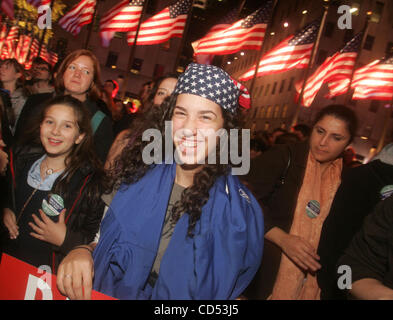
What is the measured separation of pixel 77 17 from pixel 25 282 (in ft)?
40.2

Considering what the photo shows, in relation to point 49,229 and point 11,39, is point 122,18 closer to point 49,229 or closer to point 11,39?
point 49,229

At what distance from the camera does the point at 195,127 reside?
195cm

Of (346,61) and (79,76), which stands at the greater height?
(346,61)

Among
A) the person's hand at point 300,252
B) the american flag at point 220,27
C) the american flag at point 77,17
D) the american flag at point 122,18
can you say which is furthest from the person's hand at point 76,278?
the american flag at point 77,17

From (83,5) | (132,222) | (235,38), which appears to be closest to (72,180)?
(132,222)

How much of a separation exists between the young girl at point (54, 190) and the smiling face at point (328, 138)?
214 centimetres

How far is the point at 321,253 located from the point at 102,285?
178cm

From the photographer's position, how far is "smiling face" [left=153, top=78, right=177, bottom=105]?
343 centimetres

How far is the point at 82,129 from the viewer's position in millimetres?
2912

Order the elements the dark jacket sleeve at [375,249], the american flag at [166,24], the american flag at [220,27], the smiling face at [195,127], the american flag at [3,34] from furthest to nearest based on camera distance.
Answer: the american flag at [3,34], the american flag at [166,24], the american flag at [220,27], the smiling face at [195,127], the dark jacket sleeve at [375,249]

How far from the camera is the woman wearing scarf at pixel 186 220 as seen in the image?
171 cm

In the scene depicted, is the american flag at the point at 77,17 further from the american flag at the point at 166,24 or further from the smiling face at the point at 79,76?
the smiling face at the point at 79,76

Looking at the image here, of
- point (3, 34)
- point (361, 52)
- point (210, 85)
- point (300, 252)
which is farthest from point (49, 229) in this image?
point (361, 52)
